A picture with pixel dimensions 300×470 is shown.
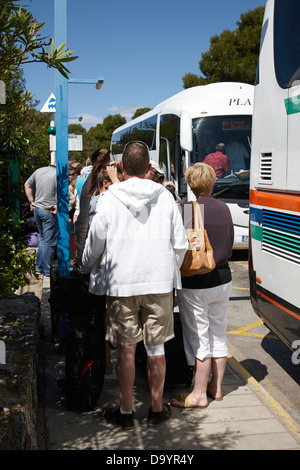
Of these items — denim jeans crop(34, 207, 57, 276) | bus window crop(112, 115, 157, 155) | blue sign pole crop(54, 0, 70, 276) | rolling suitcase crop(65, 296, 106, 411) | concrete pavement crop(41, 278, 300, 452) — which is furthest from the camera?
bus window crop(112, 115, 157, 155)

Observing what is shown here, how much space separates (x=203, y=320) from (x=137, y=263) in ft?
2.78

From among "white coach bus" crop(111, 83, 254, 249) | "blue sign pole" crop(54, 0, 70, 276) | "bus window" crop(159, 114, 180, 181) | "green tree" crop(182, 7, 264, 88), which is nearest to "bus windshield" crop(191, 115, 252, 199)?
"white coach bus" crop(111, 83, 254, 249)

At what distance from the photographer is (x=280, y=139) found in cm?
431

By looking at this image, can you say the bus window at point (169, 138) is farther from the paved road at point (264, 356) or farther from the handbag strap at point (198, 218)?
the handbag strap at point (198, 218)

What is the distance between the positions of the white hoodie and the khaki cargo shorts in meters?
0.09

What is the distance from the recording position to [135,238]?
142 inches

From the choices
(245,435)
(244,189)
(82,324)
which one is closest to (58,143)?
(82,324)

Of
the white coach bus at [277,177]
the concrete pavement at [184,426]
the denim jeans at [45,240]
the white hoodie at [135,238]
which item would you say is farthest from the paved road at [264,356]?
the denim jeans at [45,240]

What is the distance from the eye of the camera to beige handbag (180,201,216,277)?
3.89 metres

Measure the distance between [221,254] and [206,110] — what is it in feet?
25.5

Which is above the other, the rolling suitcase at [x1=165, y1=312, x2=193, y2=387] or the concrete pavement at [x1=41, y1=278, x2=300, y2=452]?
the rolling suitcase at [x1=165, y1=312, x2=193, y2=387]

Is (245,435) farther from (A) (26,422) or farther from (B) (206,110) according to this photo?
(B) (206,110)

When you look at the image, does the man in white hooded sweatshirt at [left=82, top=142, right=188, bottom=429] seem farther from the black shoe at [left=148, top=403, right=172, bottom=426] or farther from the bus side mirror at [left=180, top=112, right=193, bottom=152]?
the bus side mirror at [left=180, top=112, right=193, bottom=152]

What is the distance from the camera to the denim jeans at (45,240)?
27.9 ft
